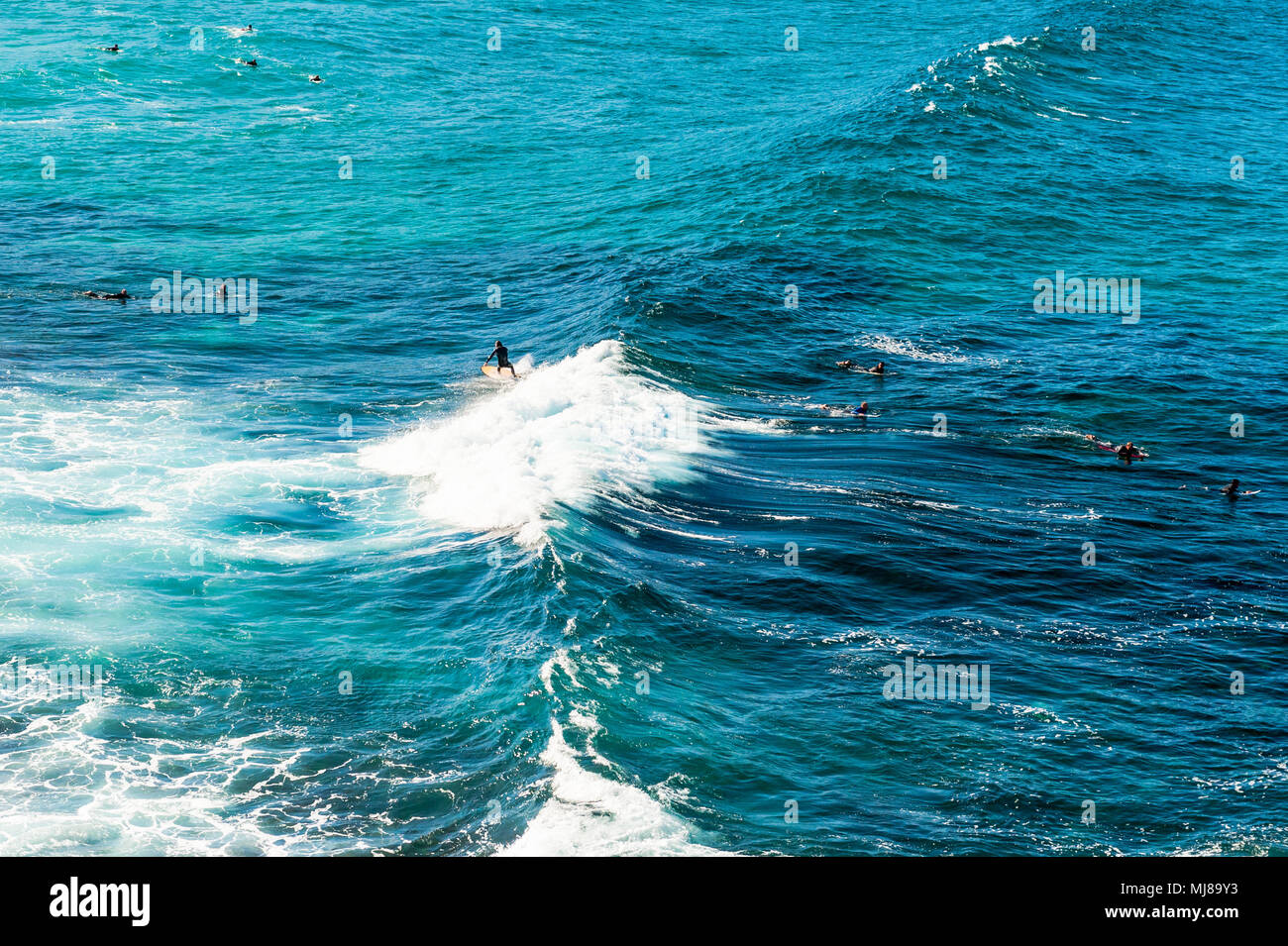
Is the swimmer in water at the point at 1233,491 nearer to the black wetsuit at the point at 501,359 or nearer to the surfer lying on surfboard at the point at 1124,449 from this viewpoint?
the surfer lying on surfboard at the point at 1124,449

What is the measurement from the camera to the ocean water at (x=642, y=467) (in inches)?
1199

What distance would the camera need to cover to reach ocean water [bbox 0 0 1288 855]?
99.9 ft

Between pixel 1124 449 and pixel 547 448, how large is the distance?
70.7 feet

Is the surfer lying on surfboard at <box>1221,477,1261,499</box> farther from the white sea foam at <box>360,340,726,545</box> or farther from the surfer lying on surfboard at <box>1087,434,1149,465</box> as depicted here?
the white sea foam at <box>360,340,726,545</box>

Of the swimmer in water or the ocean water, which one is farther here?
the swimmer in water

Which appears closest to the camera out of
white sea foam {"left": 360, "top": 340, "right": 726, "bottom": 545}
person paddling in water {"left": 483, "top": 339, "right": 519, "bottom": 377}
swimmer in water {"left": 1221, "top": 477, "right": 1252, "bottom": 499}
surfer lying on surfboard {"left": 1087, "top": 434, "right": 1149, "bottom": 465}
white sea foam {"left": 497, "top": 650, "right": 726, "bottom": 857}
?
white sea foam {"left": 497, "top": 650, "right": 726, "bottom": 857}

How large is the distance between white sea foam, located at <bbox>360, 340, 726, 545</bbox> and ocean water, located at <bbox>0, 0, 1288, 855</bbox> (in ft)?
0.76

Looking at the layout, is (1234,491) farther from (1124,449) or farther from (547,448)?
(547,448)

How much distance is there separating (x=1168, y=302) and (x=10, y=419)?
53151 millimetres

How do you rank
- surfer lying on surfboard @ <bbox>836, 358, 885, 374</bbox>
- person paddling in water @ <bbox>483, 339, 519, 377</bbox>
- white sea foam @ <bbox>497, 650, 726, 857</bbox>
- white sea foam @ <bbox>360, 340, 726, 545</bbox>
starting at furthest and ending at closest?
surfer lying on surfboard @ <bbox>836, 358, 885, 374</bbox> < person paddling in water @ <bbox>483, 339, 519, 377</bbox> < white sea foam @ <bbox>360, 340, 726, 545</bbox> < white sea foam @ <bbox>497, 650, 726, 857</bbox>

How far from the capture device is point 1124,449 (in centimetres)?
4844

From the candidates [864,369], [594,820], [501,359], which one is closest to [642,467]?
[501,359]

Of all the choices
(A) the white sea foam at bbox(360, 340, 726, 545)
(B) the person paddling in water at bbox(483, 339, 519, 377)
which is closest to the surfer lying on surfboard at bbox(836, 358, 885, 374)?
(A) the white sea foam at bbox(360, 340, 726, 545)

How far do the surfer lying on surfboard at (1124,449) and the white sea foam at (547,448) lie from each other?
14.6 metres
